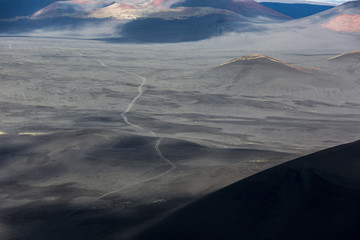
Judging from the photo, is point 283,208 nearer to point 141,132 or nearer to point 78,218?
point 78,218

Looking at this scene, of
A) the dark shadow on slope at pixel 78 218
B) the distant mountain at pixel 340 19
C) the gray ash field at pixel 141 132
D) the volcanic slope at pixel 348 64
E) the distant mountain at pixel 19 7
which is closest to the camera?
the dark shadow on slope at pixel 78 218

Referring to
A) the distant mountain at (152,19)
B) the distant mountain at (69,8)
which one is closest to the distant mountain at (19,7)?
the distant mountain at (152,19)

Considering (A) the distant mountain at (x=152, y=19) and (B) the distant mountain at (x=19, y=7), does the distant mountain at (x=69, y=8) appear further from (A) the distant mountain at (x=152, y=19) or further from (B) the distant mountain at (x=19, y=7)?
(B) the distant mountain at (x=19, y=7)

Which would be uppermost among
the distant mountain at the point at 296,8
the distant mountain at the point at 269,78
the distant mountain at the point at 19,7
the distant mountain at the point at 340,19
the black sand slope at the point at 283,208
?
the distant mountain at the point at 19,7

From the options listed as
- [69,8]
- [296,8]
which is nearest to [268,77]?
[69,8]

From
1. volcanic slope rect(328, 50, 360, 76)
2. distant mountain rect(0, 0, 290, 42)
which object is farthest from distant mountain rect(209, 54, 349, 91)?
distant mountain rect(0, 0, 290, 42)

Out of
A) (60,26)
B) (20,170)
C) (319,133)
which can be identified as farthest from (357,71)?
(60,26)
